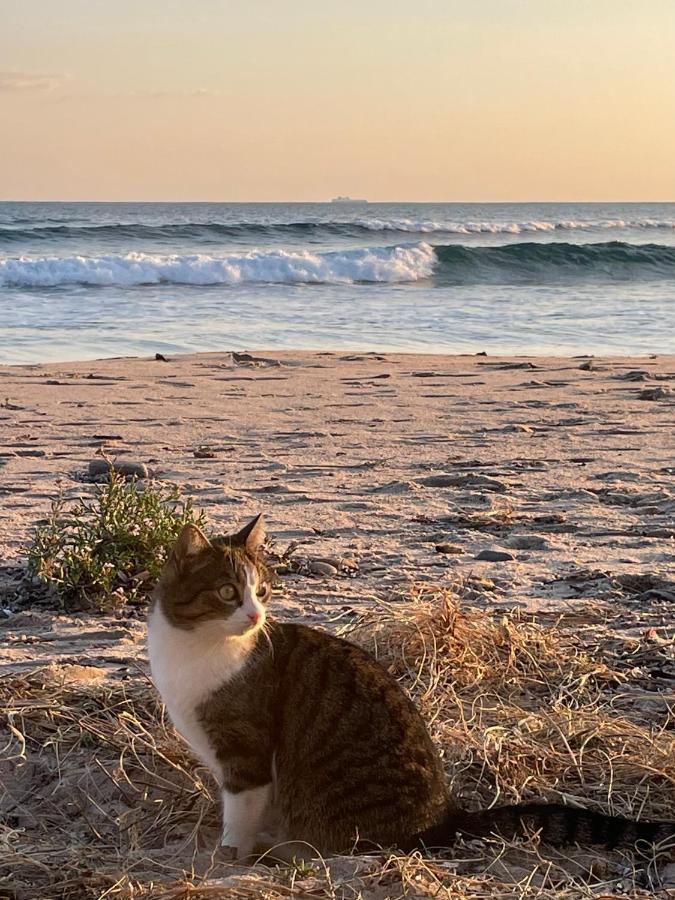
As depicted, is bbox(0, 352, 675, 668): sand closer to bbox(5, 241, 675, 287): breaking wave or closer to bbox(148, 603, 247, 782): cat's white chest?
bbox(148, 603, 247, 782): cat's white chest

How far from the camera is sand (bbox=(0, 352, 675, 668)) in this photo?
503 centimetres

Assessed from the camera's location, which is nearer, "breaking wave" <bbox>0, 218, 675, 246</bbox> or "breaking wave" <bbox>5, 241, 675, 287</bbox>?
"breaking wave" <bbox>5, 241, 675, 287</bbox>

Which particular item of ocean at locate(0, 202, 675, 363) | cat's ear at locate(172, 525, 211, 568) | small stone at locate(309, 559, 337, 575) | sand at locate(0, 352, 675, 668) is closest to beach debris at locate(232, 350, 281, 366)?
sand at locate(0, 352, 675, 668)

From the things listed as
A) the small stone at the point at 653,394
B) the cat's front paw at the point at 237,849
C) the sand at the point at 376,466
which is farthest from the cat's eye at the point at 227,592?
the small stone at the point at 653,394

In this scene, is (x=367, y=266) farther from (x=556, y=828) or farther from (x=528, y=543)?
(x=556, y=828)

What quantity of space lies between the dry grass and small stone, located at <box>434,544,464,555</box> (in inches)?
36.5

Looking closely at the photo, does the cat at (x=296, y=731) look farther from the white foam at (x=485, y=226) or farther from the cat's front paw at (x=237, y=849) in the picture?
the white foam at (x=485, y=226)

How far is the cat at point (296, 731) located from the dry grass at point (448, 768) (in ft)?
0.35

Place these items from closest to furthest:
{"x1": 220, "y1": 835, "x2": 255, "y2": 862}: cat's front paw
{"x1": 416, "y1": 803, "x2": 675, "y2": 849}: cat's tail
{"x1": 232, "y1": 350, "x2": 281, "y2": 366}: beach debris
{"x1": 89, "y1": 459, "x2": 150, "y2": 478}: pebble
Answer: {"x1": 416, "y1": 803, "x2": 675, "y2": 849}: cat's tail → {"x1": 220, "y1": 835, "x2": 255, "y2": 862}: cat's front paw → {"x1": 89, "y1": 459, "x2": 150, "y2": 478}: pebble → {"x1": 232, "y1": 350, "x2": 281, "y2": 366}: beach debris

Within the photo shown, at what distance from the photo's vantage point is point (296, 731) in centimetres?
301

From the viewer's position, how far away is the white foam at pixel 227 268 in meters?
22.9

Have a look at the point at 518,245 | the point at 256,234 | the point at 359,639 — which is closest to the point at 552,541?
the point at 359,639

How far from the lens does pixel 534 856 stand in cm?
283

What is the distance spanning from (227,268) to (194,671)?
22363 millimetres
